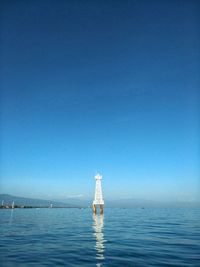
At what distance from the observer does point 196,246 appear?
24.7m

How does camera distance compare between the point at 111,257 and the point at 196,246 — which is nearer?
the point at 111,257

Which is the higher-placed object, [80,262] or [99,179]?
[99,179]

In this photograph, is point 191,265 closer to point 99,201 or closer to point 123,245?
point 123,245

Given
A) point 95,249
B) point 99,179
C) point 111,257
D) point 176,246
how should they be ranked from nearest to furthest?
point 111,257, point 95,249, point 176,246, point 99,179

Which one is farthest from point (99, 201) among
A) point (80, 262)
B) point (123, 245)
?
point (80, 262)

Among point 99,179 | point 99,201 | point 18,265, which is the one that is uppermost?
point 99,179

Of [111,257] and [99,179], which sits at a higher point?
[99,179]

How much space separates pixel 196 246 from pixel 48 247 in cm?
1195

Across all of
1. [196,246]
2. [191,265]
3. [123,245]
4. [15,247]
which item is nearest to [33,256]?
[15,247]

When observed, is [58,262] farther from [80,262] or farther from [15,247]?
[15,247]

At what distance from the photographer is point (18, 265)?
17.0 metres

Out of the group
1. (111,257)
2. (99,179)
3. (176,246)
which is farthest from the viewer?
A: (99,179)

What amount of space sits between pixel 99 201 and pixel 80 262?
74.3 meters

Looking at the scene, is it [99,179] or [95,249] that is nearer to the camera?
[95,249]
